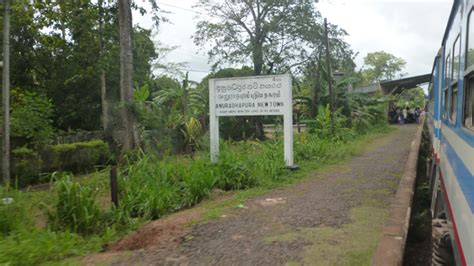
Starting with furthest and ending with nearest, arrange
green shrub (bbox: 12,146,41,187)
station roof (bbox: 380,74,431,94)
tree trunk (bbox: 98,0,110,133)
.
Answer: station roof (bbox: 380,74,431,94)
tree trunk (bbox: 98,0,110,133)
green shrub (bbox: 12,146,41,187)

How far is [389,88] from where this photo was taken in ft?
95.3

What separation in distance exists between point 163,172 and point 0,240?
2882 mm

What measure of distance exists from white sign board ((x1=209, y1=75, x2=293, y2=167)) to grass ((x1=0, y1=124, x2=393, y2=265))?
657mm

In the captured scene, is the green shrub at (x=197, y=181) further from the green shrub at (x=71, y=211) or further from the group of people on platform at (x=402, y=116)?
the group of people on platform at (x=402, y=116)

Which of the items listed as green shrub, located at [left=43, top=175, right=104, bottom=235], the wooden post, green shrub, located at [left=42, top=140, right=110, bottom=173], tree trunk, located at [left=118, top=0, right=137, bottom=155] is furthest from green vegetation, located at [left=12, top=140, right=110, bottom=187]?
green shrub, located at [left=43, top=175, right=104, bottom=235]

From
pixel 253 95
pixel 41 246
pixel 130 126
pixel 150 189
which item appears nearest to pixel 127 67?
pixel 130 126

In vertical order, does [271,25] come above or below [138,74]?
above

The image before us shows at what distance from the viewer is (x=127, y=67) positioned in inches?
417

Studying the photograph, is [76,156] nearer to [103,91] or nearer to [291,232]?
[103,91]

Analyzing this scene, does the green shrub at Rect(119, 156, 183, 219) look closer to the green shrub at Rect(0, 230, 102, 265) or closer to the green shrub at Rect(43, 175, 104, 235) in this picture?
the green shrub at Rect(43, 175, 104, 235)

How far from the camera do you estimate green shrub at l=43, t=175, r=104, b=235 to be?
15.1ft

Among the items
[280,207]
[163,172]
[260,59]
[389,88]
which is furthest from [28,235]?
[389,88]

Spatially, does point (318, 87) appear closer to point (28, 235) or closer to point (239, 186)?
point (239, 186)

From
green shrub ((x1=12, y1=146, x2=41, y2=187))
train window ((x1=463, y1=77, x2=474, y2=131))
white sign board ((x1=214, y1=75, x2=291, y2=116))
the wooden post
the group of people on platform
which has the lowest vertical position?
green shrub ((x1=12, y1=146, x2=41, y2=187))
